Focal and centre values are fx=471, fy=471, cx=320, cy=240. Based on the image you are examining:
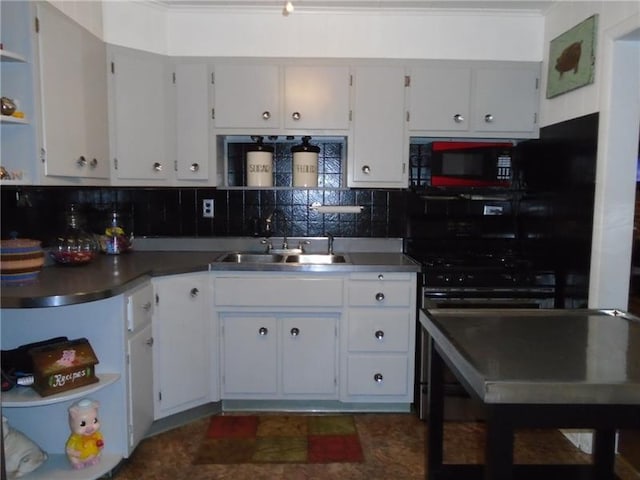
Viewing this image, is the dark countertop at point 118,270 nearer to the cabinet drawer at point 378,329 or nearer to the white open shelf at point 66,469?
the cabinet drawer at point 378,329

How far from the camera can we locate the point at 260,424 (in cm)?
262

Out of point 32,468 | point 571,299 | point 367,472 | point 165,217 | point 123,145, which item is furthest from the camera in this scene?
point 165,217

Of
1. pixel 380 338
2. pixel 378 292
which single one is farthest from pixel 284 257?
pixel 380 338

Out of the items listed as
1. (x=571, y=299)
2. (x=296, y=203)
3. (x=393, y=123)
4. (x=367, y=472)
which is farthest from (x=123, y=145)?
(x=571, y=299)

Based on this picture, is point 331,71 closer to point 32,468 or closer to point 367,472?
point 367,472

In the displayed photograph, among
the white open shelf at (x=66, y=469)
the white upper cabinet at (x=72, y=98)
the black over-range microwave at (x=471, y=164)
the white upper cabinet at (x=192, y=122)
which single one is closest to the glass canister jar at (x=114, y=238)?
the white upper cabinet at (x=72, y=98)

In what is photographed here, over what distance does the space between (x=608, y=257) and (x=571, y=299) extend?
31cm

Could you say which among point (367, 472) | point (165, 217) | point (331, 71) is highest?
point (331, 71)

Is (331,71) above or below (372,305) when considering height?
above

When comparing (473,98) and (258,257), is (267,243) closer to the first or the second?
(258,257)

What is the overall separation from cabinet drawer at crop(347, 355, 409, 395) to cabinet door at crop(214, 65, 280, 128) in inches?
58.3

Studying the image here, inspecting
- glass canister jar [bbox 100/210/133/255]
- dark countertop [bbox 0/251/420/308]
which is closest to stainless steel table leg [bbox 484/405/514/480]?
dark countertop [bbox 0/251/420/308]

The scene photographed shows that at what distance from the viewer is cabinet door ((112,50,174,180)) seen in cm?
267

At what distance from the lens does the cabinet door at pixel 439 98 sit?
279 centimetres
